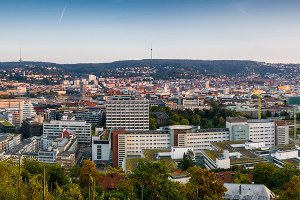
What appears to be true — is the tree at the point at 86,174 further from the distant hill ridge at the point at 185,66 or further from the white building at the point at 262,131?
the distant hill ridge at the point at 185,66

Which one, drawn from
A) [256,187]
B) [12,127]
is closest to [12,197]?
[256,187]

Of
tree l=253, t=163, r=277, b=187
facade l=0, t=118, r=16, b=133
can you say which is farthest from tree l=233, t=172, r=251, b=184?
facade l=0, t=118, r=16, b=133

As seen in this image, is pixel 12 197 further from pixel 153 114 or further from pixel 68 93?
pixel 68 93

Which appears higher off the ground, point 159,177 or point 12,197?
point 12,197

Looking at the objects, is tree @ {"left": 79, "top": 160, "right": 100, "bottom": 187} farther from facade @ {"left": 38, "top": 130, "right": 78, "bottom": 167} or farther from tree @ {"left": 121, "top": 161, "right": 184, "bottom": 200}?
facade @ {"left": 38, "top": 130, "right": 78, "bottom": 167}

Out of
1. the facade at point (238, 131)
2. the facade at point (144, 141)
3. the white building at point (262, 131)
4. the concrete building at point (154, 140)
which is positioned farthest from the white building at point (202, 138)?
the white building at point (262, 131)

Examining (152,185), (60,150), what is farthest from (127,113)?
(152,185)
